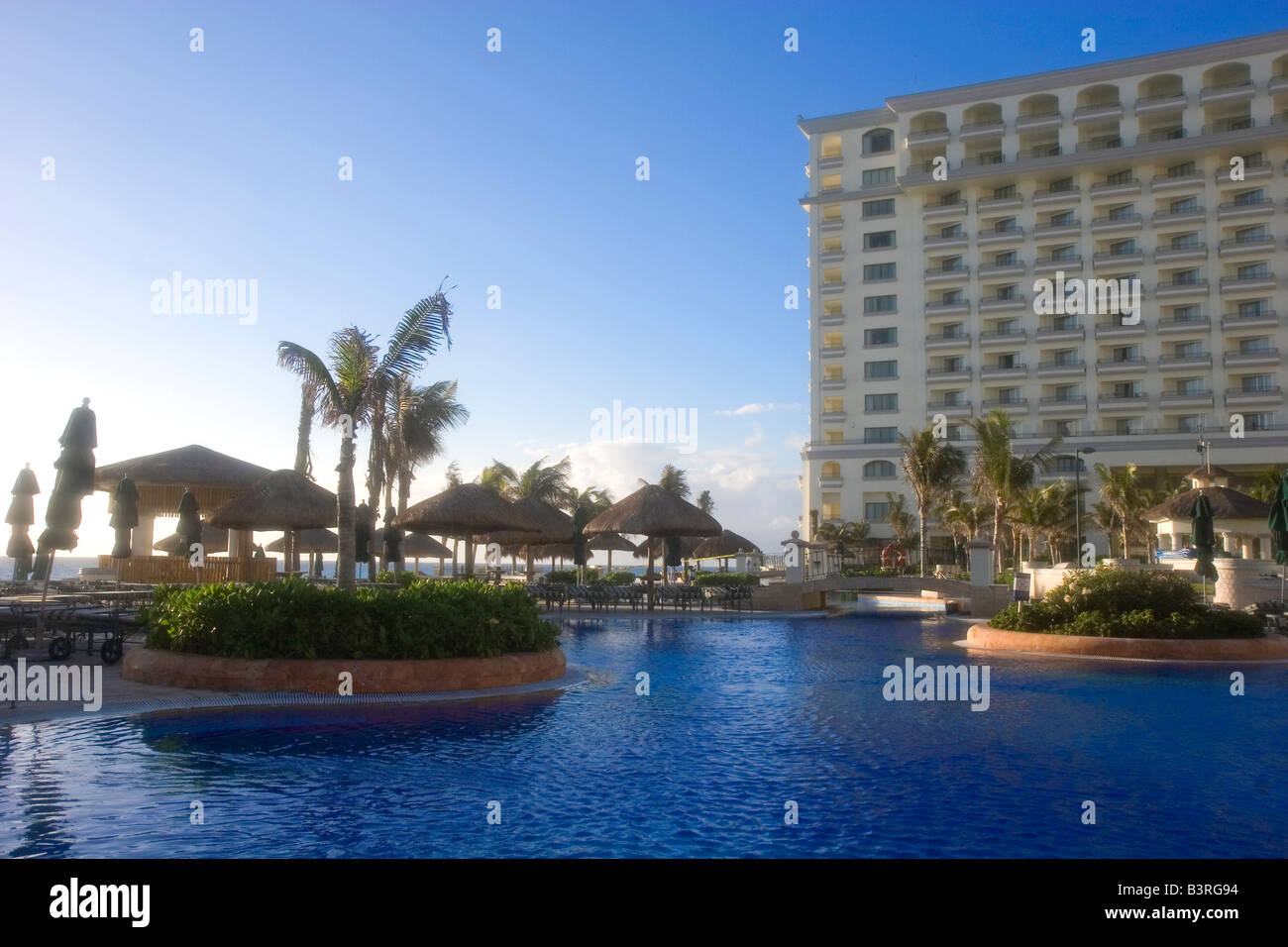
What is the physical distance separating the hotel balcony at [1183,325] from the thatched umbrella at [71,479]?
5795 cm

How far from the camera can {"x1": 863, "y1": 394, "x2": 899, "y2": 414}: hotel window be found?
60.9 metres

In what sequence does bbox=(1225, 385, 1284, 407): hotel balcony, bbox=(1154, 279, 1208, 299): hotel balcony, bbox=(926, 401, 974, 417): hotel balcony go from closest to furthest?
bbox=(1225, 385, 1284, 407): hotel balcony, bbox=(1154, 279, 1208, 299): hotel balcony, bbox=(926, 401, 974, 417): hotel balcony

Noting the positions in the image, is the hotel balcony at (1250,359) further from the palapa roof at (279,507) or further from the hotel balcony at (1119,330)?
the palapa roof at (279,507)

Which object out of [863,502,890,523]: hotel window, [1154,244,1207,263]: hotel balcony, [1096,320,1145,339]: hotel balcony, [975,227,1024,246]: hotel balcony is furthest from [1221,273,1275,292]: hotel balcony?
[863,502,890,523]: hotel window

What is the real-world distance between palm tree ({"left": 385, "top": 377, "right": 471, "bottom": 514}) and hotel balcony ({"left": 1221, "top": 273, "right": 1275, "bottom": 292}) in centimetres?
4555

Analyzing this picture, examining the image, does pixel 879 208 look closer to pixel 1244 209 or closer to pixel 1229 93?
pixel 1229 93

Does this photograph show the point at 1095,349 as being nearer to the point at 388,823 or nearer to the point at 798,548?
the point at 798,548

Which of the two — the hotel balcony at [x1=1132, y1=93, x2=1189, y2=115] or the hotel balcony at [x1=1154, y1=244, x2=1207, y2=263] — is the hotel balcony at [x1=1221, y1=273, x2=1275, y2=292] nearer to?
the hotel balcony at [x1=1154, y1=244, x2=1207, y2=263]

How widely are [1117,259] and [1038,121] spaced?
9.61 meters

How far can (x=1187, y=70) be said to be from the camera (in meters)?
56.0

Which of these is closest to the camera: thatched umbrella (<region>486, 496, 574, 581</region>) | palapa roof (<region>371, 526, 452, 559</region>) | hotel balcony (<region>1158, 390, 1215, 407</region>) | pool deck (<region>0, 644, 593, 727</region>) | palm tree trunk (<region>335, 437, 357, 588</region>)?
pool deck (<region>0, 644, 593, 727</region>)

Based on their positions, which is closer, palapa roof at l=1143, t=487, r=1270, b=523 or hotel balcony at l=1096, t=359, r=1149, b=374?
palapa roof at l=1143, t=487, r=1270, b=523

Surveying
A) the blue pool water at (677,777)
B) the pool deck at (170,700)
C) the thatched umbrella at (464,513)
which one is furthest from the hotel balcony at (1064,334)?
the pool deck at (170,700)
